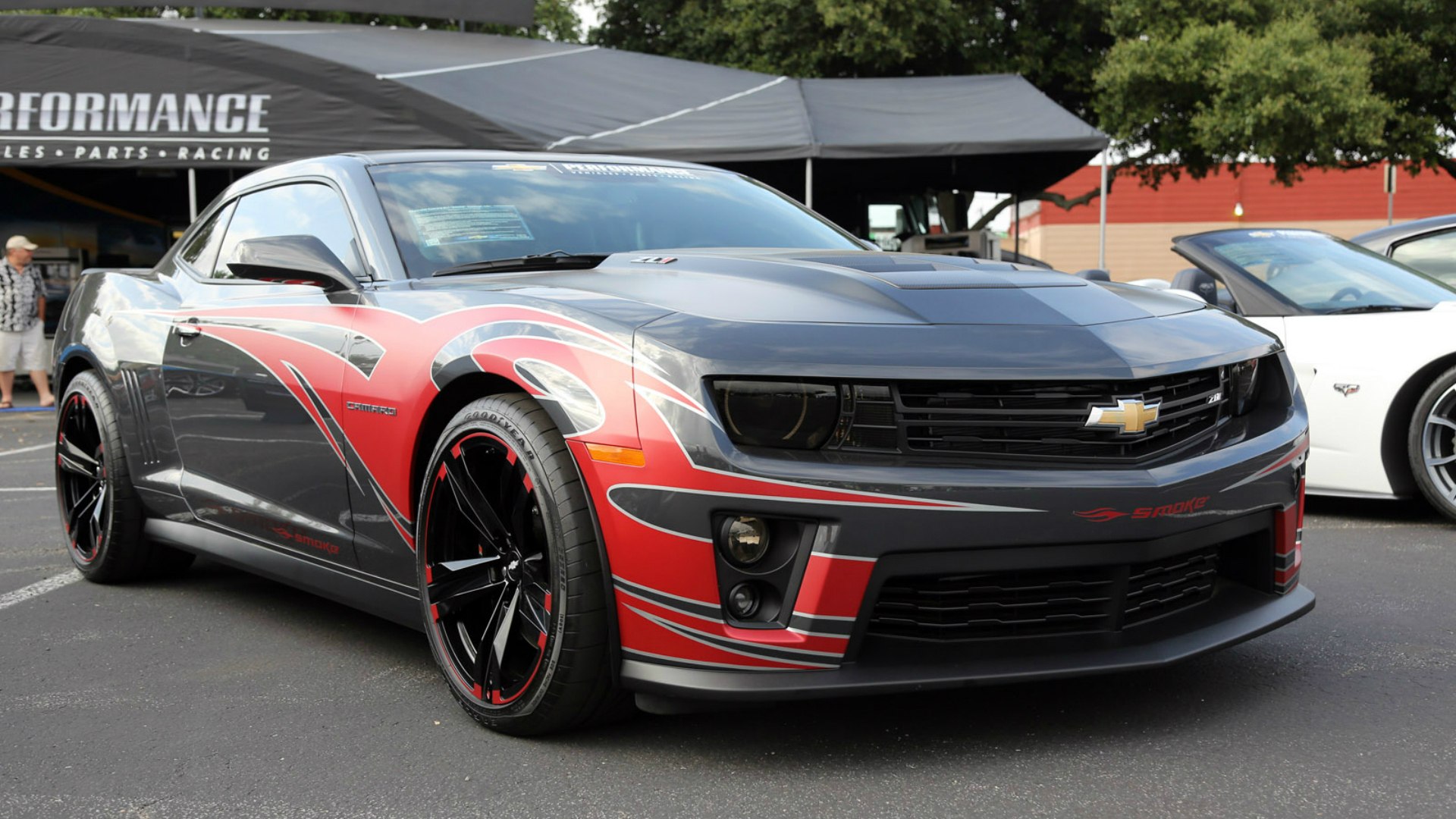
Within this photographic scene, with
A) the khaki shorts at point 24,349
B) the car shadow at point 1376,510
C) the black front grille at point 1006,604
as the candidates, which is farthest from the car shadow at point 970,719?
the khaki shorts at point 24,349

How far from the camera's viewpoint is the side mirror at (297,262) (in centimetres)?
356

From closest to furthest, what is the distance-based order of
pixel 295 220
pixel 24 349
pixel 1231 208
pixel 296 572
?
pixel 296 572, pixel 295 220, pixel 24 349, pixel 1231 208

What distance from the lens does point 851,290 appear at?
2969mm

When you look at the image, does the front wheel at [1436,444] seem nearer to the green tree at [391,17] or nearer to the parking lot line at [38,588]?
the parking lot line at [38,588]

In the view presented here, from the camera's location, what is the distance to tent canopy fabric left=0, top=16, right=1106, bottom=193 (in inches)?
516

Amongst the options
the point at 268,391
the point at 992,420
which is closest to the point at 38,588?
the point at 268,391

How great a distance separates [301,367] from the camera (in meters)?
3.64

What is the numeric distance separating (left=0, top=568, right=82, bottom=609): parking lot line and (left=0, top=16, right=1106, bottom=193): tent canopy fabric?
8.39 m

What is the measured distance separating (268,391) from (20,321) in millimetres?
11000

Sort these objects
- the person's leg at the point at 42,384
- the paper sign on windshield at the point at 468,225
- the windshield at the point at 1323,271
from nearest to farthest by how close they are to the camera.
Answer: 1. the paper sign on windshield at the point at 468,225
2. the windshield at the point at 1323,271
3. the person's leg at the point at 42,384

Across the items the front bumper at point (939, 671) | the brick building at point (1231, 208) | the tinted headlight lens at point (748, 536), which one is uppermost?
the tinted headlight lens at point (748, 536)

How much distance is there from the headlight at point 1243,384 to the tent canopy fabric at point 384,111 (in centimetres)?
1039

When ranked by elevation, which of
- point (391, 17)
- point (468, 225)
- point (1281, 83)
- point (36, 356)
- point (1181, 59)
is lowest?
point (36, 356)

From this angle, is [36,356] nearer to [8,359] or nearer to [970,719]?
[8,359]
